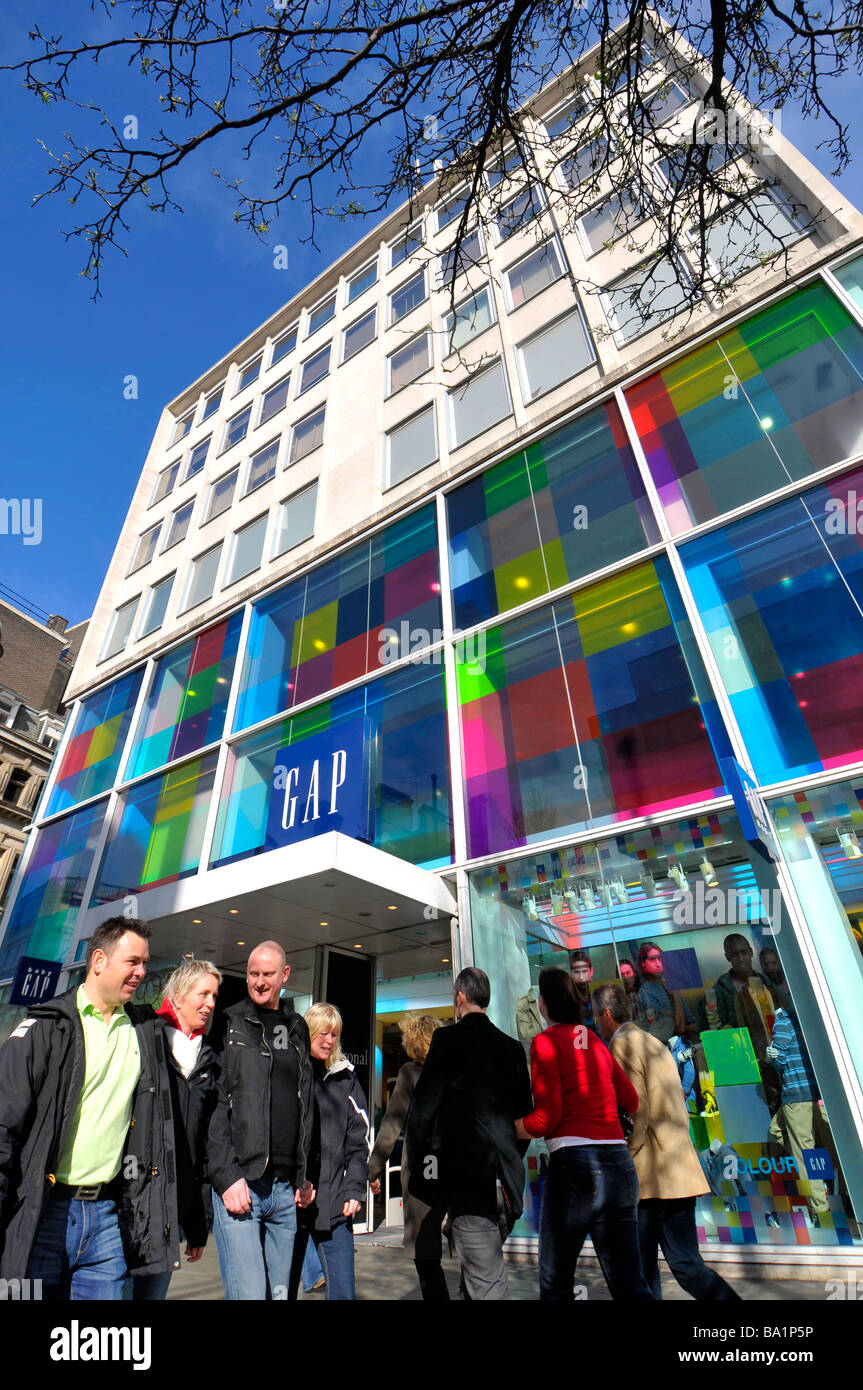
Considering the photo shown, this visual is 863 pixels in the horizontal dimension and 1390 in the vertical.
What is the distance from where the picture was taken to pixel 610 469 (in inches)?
428

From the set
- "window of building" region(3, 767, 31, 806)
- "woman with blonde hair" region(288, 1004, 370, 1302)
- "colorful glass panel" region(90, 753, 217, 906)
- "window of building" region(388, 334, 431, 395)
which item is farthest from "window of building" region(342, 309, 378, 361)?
"window of building" region(3, 767, 31, 806)

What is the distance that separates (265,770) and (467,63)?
1039cm

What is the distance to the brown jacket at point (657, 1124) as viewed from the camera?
4074mm

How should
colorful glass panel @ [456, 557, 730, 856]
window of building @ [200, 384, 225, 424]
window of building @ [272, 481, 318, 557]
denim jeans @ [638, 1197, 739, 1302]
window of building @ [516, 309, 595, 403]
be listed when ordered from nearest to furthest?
denim jeans @ [638, 1197, 739, 1302], colorful glass panel @ [456, 557, 730, 856], window of building @ [516, 309, 595, 403], window of building @ [272, 481, 318, 557], window of building @ [200, 384, 225, 424]

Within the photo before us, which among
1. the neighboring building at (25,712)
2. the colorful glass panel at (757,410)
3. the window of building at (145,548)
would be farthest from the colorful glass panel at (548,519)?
the neighboring building at (25,712)

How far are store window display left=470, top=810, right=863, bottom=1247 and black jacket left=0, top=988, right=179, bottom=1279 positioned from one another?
16.5ft

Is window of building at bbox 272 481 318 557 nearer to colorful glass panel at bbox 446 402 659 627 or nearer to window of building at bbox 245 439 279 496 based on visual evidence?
window of building at bbox 245 439 279 496

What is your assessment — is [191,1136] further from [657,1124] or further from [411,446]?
[411,446]

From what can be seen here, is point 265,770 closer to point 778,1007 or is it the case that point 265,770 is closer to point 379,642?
point 379,642

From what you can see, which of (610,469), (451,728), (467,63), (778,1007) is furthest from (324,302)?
(778,1007)

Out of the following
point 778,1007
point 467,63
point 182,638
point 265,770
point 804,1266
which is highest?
point 182,638

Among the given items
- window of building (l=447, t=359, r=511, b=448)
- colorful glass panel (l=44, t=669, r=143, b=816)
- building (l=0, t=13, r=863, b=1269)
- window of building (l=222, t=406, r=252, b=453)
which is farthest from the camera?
window of building (l=222, t=406, r=252, b=453)

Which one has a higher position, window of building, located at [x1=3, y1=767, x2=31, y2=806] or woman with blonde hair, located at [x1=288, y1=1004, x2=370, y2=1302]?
window of building, located at [x1=3, y1=767, x2=31, y2=806]

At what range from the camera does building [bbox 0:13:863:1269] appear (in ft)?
22.0
